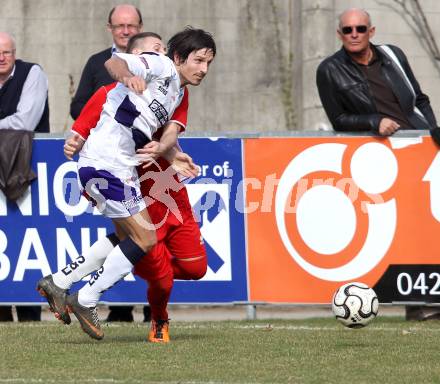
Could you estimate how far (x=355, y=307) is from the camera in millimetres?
8984

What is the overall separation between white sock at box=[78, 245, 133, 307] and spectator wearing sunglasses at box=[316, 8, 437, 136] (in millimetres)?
2956

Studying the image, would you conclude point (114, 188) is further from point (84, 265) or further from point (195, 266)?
point (195, 266)

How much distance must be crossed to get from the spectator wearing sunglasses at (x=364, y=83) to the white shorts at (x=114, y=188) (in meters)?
2.83

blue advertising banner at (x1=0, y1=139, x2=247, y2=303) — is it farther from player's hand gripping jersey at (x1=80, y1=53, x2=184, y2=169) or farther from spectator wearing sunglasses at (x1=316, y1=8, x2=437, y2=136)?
player's hand gripping jersey at (x1=80, y1=53, x2=184, y2=169)

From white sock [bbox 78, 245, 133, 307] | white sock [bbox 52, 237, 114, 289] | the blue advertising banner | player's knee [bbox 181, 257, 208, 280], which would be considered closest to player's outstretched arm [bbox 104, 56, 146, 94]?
white sock [bbox 78, 245, 133, 307]

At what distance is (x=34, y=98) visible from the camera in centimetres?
1155

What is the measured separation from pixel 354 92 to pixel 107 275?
128 inches

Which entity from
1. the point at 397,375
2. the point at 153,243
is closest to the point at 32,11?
the point at 153,243

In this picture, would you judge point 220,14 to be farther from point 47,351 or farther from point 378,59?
point 47,351

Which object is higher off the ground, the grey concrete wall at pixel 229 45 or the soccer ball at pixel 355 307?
the grey concrete wall at pixel 229 45

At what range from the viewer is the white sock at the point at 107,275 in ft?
28.9

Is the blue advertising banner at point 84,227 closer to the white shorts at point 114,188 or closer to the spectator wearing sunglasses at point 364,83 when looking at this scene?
the spectator wearing sunglasses at point 364,83

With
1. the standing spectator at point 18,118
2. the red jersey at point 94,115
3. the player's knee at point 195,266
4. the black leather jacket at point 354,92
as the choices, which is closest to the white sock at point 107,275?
the player's knee at point 195,266

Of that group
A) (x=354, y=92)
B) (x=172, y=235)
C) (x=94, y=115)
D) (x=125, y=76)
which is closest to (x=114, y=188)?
(x=94, y=115)
